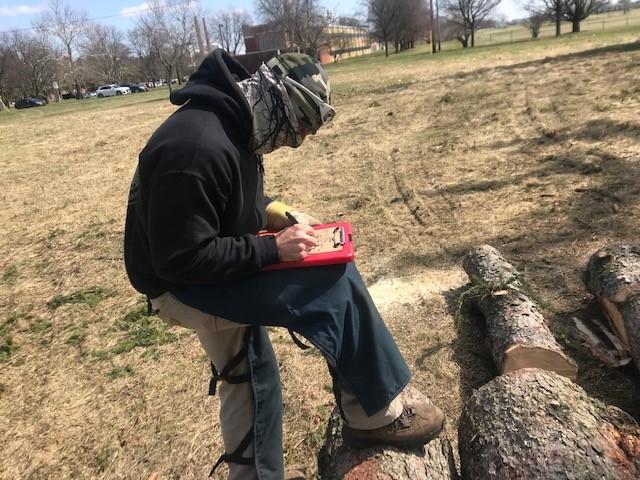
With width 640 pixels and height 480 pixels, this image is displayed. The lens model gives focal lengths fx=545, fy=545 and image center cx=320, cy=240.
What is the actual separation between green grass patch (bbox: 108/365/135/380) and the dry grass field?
0.01 m

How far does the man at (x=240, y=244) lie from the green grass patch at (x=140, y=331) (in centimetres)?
203

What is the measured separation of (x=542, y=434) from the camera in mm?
1980

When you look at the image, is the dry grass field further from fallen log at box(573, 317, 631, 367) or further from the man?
the man

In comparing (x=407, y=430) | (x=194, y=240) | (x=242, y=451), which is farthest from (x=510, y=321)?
(x=194, y=240)

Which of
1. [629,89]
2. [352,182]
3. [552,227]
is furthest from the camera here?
[629,89]

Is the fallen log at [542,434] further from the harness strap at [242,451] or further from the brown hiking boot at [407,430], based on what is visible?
the harness strap at [242,451]

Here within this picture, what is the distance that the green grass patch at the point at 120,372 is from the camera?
3.51 meters

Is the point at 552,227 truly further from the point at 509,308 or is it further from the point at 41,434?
the point at 41,434

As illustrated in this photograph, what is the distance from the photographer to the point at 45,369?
3.69 meters

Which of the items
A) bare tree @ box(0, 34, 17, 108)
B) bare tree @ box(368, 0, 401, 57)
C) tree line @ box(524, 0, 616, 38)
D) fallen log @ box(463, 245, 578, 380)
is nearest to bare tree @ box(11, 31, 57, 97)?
bare tree @ box(0, 34, 17, 108)

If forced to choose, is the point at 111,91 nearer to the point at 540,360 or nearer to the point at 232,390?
the point at 540,360

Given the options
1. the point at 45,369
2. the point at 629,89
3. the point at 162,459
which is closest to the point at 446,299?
the point at 162,459

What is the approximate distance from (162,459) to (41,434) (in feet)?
2.69

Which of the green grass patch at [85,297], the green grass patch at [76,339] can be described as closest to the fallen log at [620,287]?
the green grass patch at [76,339]
